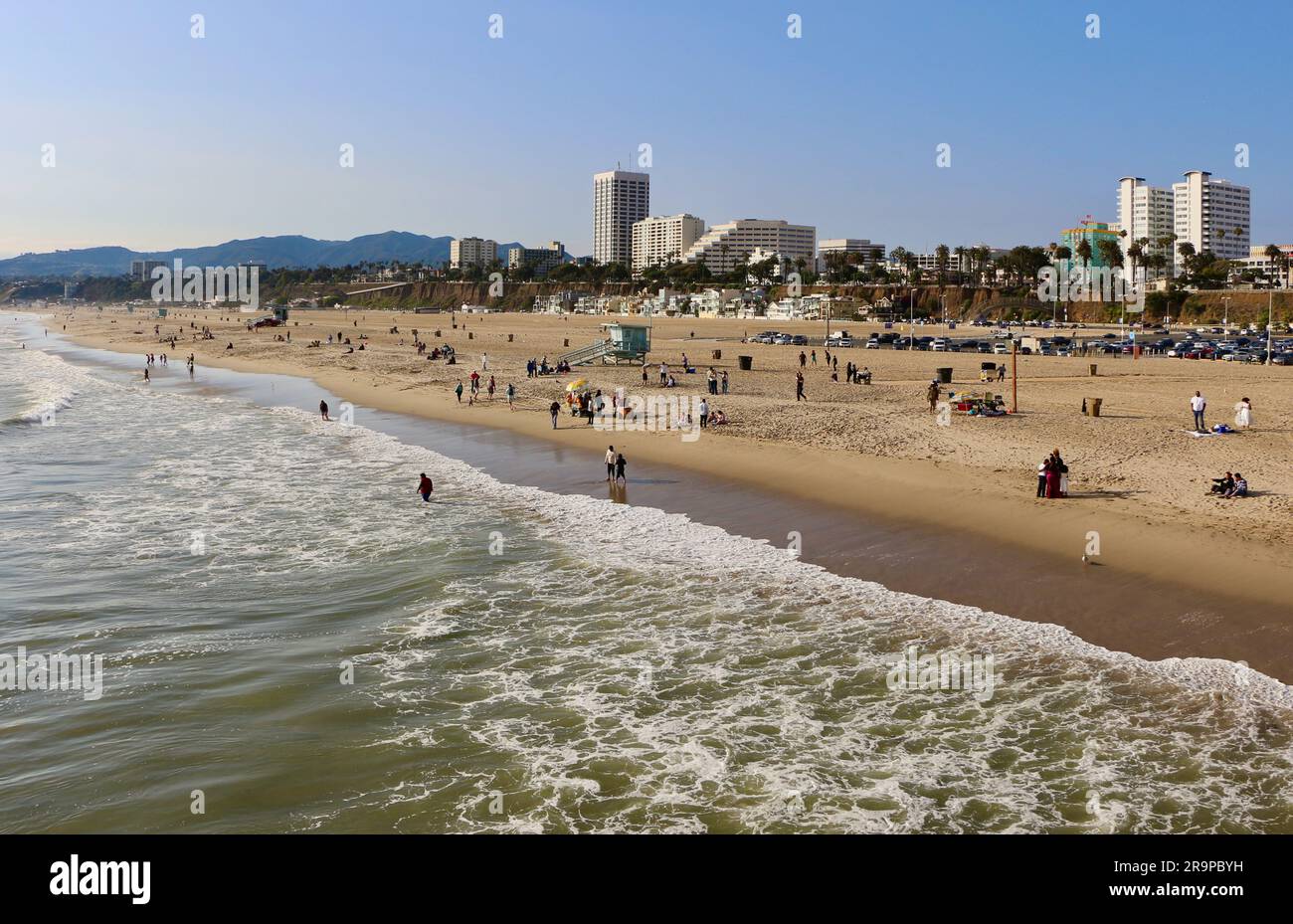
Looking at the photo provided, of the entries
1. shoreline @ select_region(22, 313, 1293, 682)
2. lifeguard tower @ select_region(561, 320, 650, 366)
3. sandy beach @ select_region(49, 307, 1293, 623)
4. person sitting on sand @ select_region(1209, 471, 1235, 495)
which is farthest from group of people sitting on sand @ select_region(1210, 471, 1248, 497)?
lifeguard tower @ select_region(561, 320, 650, 366)

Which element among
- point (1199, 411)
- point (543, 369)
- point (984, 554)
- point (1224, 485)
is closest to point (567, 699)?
point (984, 554)

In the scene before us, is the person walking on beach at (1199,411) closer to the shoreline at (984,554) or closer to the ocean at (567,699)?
the shoreline at (984,554)

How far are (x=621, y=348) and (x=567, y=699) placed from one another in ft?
142

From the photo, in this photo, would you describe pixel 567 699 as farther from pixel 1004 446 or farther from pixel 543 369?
pixel 543 369

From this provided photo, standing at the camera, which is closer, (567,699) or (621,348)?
(567,699)

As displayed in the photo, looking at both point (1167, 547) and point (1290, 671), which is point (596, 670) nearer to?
point (1290, 671)

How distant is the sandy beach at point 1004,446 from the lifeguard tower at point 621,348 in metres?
2.80

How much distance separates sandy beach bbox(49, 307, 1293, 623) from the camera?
16734 mm

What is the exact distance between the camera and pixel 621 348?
53719 mm

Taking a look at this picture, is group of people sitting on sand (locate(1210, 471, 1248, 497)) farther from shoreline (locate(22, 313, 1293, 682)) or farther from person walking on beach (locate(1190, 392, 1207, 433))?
person walking on beach (locate(1190, 392, 1207, 433))

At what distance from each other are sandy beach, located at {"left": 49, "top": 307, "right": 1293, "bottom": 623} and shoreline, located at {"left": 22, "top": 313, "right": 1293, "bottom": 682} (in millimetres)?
96

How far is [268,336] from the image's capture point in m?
98.4
